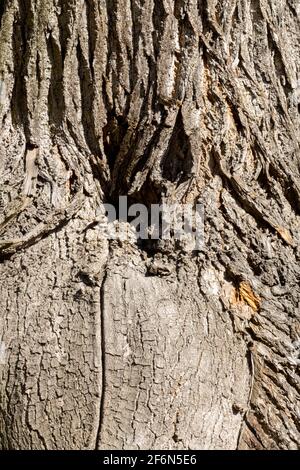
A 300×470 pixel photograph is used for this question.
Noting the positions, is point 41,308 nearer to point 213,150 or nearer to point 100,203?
point 100,203

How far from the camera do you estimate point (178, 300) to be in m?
2.83

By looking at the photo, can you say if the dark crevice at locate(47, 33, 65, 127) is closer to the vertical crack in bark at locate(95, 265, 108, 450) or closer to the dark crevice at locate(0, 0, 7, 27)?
the dark crevice at locate(0, 0, 7, 27)

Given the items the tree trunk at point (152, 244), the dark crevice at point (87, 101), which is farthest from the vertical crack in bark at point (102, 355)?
the dark crevice at point (87, 101)

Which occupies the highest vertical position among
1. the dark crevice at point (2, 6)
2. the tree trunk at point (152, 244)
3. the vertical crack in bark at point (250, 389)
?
the dark crevice at point (2, 6)

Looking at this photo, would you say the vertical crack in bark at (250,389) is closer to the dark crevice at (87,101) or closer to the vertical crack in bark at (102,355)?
the vertical crack in bark at (102,355)

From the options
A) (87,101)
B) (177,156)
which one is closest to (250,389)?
(177,156)

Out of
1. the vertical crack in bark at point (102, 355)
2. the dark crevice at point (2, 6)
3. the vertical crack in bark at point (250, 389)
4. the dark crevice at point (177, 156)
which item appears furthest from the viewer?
the dark crevice at point (2, 6)

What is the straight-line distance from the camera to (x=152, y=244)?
9.73 ft

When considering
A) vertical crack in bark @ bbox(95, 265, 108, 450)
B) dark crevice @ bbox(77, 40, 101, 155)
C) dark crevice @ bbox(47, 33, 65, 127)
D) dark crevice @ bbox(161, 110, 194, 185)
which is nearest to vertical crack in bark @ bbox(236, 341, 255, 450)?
vertical crack in bark @ bbox(95, 265, 108, 450)

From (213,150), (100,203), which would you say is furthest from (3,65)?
(213,150)

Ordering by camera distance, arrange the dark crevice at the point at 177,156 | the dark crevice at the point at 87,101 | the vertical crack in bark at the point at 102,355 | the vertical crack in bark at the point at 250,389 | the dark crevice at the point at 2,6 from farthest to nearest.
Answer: the dark crevice at the point at 2,6 → the dark crevice at the point at 87,101 → the dark crevice at the point at 177,156 → the vertical crack in bark at the point at 250,389 → the vertical crack in bark at the point at 102,355

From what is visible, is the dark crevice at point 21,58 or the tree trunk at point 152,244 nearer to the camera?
the tree trunk at point 152,244

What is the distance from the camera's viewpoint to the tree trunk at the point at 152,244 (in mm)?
2682

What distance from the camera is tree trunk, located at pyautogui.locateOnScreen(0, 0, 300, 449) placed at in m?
2.68
